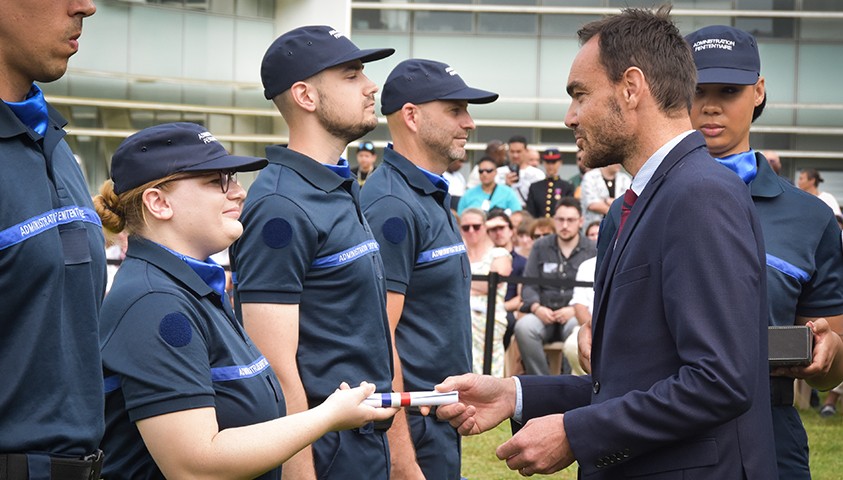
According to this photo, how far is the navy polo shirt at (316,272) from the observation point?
15.6ft

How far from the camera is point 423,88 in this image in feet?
20.8

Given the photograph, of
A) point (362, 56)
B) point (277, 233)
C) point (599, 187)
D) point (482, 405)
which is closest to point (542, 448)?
point (482, 405)

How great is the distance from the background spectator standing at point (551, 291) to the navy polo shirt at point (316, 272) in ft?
25.6

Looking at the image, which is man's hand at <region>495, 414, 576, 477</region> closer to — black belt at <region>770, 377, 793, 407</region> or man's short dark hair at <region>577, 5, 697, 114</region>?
man's short dark hair at <region>577, 5, 697, 114</region>

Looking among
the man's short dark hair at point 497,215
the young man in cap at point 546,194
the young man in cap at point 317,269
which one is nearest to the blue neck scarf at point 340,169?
the young man in cap at point 317,269

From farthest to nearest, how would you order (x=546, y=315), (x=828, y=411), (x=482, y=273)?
(x=482, y=273)
(x=546, y=315)
(x=828, y=411)

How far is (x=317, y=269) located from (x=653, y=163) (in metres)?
1.65

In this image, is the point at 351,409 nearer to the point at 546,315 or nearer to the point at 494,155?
the point at 546,315

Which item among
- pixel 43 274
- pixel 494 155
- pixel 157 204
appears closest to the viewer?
pixel 43 274

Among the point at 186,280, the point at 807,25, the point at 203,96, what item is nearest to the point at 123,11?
the point at 203,96

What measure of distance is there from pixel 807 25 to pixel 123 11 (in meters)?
14.2

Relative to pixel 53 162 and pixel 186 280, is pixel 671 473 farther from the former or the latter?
pixel 53 162

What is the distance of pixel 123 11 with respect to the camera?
908 inches

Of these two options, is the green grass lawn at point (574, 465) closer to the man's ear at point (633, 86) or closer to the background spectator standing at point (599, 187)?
the background spectator standing at point (599, 187)
